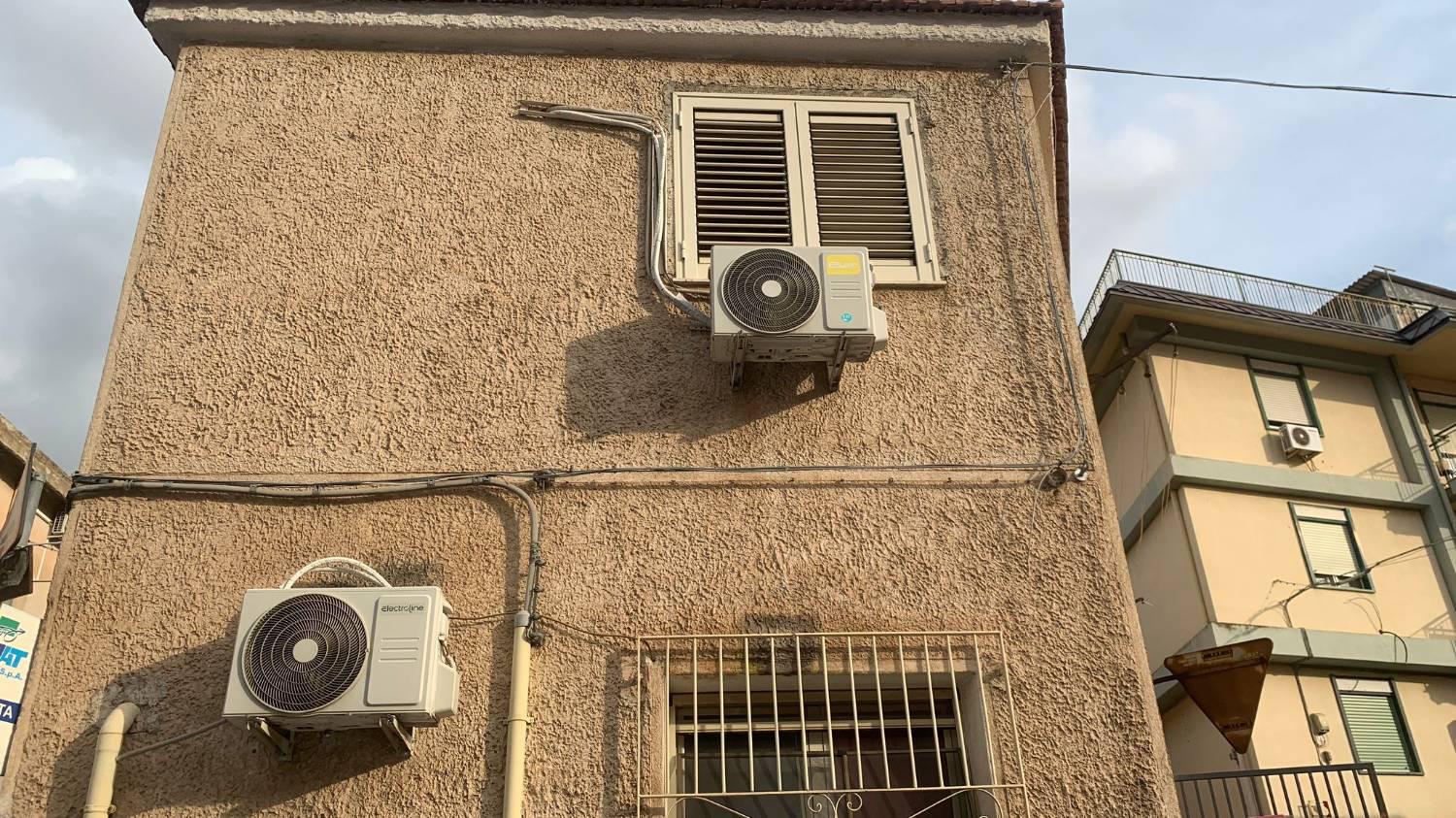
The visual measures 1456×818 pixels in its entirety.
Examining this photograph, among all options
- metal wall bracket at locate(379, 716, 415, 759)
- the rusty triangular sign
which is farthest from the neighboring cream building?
metal wall bracket at locate(379, 716, 415, 759)

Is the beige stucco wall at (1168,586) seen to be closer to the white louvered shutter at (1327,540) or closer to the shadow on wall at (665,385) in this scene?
the white louvered shutter at (1327,540)

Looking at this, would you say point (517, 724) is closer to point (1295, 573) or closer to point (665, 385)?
point (665, 385)

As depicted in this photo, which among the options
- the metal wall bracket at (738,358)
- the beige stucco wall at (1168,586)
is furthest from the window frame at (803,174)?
the beige stucco wall at (1168,586)

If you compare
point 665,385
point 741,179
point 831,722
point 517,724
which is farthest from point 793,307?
point 517,724

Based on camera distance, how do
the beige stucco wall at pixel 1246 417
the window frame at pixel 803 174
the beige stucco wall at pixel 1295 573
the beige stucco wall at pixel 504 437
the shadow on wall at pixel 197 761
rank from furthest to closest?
the beige stucco wall at pixel 1246 417 < the beige stucco wall at pixel 1295 573 < the window frame at pixel 803 174 < the beige stucco wall at pixel 504 437 < the shadow on wall at pixel 197 761

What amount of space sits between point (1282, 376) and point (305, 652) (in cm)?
1592

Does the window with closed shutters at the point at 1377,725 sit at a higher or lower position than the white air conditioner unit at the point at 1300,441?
lower

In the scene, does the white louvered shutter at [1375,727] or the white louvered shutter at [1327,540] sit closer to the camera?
the white louvered shutter at [1375,727]

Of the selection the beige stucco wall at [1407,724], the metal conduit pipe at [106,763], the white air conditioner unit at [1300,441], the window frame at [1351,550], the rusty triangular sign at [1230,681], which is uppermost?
the white air conditioner unit at [1300,441]

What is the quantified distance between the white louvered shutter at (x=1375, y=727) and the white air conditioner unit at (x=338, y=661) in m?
12.9

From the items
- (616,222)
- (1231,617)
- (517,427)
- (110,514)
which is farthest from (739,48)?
(1231,617)

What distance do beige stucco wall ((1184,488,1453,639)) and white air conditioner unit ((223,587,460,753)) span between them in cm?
1221

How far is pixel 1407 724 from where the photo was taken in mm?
13234

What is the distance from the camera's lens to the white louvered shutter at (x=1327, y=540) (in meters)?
14.3
